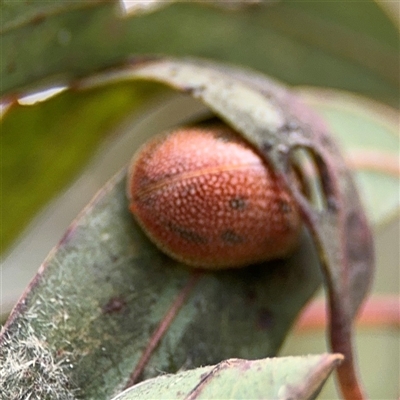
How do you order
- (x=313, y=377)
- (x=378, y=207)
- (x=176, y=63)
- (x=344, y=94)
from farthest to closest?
(x=344, y=94) → (x=378, y=207) → (x=176, y=63) → (x=313, y=377)

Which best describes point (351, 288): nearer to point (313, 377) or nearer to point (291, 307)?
point (291, 307)

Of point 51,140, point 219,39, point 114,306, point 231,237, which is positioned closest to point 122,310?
point 114,306

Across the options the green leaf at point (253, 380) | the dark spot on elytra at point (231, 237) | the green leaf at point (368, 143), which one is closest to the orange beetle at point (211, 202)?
the dark spot on elytra at point (231, 237)

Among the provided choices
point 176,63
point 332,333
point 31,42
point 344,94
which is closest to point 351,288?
point 332,333

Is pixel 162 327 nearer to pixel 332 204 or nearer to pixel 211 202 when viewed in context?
pixel 211 202

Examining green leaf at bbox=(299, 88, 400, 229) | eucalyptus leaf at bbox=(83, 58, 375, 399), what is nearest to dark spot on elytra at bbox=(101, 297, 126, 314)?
eucalyptus leaf at bbox=(83, 58, 375, 399)

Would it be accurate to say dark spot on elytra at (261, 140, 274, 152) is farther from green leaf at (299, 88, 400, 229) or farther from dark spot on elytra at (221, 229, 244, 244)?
green leaf at (299, 88, 400, 229)
